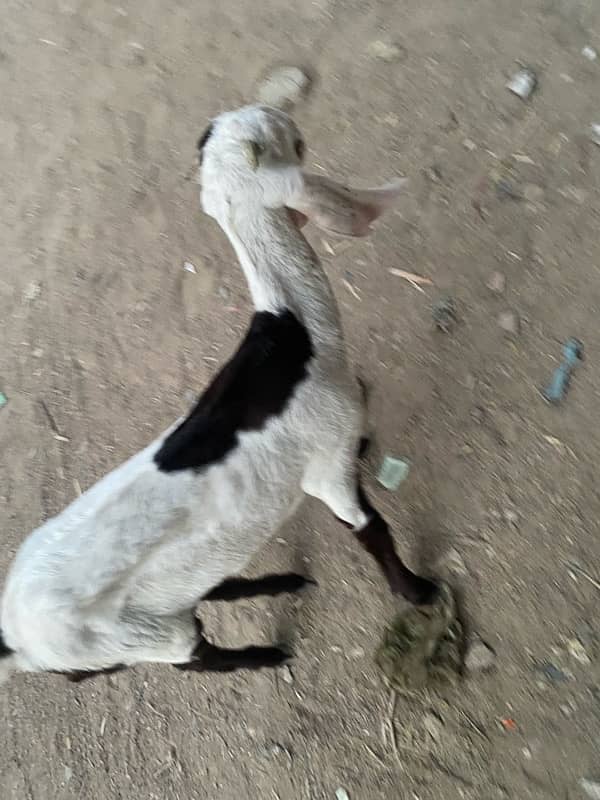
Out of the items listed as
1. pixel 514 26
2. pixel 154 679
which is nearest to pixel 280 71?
pixel 514 26

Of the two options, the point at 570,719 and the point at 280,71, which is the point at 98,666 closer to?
the point at 570,719

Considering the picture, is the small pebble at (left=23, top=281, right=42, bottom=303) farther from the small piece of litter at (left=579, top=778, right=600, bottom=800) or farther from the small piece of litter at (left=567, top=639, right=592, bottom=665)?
the small piece of litter at (left=579, top=778, right=600, bottom=800)

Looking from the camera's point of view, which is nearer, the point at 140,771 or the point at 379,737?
the point at 379,737

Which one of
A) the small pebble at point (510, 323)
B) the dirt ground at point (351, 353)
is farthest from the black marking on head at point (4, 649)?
the small pebble at point (510, 323)

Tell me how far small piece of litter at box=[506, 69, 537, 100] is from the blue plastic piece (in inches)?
40.8

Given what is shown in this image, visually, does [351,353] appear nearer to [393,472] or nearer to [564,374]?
[393,472]

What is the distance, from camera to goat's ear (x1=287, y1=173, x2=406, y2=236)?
1.75m

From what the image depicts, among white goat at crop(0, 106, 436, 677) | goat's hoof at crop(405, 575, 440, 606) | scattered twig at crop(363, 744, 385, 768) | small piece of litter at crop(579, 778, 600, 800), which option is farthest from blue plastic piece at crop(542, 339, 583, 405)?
scattered twig at crop(363, 744, 385, 768)

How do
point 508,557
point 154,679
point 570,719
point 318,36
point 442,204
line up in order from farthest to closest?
point 318,36 → point 442,204 → point 154,679 → point 508,557 → point 570,719

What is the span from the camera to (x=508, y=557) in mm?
2289

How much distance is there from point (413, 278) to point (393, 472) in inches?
28.6

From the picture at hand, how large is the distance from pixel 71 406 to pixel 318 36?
73.8 inches

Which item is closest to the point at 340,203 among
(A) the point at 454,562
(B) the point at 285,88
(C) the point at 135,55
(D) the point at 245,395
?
(D) the point at 245,395

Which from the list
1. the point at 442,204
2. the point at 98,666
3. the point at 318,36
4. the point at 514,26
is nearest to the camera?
the point at 98,666
